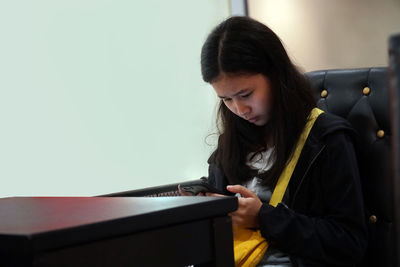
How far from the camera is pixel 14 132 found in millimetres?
1818

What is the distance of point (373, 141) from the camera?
5.11 ft

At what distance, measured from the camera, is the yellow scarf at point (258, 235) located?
4.42 ft

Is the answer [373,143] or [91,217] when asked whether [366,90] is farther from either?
[91,217]

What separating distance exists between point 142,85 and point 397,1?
0.94 m

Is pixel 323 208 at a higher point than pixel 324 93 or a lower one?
lower

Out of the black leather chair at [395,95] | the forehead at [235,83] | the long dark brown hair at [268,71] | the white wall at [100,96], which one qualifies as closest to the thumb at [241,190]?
the long dark brown hair at [268,71]

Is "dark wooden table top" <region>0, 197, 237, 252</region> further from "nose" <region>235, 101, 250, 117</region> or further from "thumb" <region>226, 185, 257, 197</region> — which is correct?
"nose" <region>235, 101, 250, 117</region>

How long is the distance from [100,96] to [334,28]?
35.5 inches

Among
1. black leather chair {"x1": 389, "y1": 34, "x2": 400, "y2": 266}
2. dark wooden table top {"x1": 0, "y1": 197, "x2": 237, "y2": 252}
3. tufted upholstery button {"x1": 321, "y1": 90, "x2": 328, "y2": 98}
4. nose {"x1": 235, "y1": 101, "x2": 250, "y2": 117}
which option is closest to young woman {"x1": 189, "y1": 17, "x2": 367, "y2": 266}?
nose {"x1": 235, "y1": 101, "x2": 250, "y2": 117}

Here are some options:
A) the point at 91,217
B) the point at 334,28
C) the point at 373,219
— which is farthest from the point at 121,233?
the point at 334,28

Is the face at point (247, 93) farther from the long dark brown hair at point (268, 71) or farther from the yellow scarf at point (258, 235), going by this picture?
the yellow scarf at point (258, 235)

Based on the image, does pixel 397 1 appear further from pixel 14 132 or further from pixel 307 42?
pixel 14 132

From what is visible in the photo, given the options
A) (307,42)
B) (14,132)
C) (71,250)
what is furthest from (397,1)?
(71,250)

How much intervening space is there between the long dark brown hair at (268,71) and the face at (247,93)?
1cm
